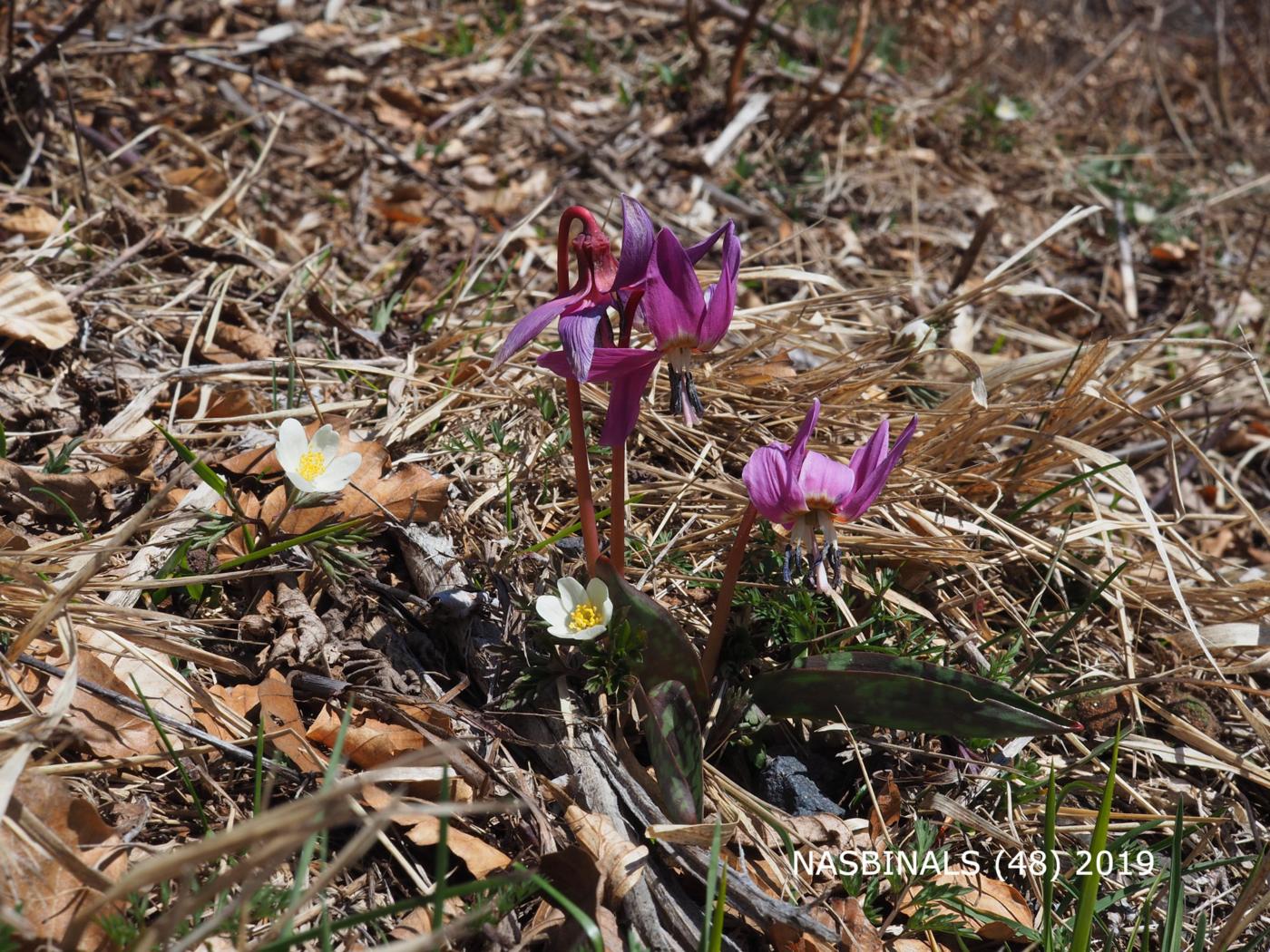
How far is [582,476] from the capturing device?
5.79 feet

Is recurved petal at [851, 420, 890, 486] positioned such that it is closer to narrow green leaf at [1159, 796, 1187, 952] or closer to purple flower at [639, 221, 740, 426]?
purple flower at [639, 221, 740, 426]

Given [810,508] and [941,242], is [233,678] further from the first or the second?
A: [941,242]

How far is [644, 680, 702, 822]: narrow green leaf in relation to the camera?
5.44ft

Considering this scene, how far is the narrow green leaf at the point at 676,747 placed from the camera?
1.66 metres

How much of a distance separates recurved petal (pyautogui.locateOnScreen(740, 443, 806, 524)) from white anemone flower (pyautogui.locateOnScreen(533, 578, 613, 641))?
0.37m

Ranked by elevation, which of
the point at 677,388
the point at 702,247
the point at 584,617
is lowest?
the point at 584,617

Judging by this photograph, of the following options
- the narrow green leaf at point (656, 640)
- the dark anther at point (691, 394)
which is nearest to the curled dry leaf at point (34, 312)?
the narrow green leaf at point (656, 640)

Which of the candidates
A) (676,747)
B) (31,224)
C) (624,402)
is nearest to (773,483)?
(624,402)

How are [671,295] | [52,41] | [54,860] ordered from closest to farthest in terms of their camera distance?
[54,860], [671,295], [52,41]

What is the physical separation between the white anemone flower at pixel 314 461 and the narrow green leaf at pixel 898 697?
935 millimetres

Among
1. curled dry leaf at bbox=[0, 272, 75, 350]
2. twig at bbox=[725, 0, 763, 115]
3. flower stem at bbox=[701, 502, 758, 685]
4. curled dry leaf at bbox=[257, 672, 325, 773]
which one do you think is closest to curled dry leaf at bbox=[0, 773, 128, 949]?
curled dry leaf at bbox=[257, 672, 325, 773]

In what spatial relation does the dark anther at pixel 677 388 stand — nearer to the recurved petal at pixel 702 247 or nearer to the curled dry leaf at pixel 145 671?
the recurved petal at pixel 702 247

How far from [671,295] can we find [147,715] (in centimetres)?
114

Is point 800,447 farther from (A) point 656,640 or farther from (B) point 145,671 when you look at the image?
(B) point 145,671
